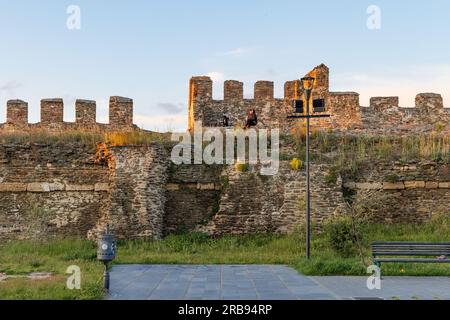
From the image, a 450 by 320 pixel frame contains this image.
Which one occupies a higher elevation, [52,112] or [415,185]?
[52,112]

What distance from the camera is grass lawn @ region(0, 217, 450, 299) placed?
31.7 ft

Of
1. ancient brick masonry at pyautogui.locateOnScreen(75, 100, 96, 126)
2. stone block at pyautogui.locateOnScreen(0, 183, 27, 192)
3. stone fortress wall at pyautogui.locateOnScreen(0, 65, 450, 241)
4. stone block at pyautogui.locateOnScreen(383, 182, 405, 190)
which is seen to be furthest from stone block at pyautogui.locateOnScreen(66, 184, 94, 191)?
stone block at pyautogui.locateOnScreen(383, 182, 405, 190)

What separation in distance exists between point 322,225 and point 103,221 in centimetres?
699

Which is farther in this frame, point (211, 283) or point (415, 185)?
point (415, 185)

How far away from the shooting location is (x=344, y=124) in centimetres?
2392

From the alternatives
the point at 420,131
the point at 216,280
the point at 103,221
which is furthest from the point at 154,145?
the point at 420,131

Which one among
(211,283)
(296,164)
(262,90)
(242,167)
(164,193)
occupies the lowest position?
(211,283)

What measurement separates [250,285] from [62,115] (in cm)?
1541

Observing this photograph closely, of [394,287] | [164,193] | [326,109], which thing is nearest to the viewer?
[394,287]

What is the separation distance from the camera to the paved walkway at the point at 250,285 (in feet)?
29.7

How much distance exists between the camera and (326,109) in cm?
2405

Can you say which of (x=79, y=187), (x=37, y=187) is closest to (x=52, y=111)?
(x=37, y=187)

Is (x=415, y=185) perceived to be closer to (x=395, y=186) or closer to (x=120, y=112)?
(x=395, y=186)

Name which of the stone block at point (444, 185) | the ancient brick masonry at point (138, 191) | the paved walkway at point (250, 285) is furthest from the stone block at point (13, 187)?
the stone block at point (444, 185)
